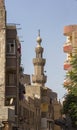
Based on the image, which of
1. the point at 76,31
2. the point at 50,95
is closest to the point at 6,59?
the point at 76,31

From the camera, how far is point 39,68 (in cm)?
11319

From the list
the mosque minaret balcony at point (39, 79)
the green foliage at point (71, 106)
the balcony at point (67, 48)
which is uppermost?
the mosque minaret balcony at point (39, 79)

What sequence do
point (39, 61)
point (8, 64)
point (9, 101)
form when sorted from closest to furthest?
point (9, 101) < point (8, 64) < point (39, 61)

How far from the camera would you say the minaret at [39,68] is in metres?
110

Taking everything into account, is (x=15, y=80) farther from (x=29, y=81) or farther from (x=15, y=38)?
(x=29, y=81)

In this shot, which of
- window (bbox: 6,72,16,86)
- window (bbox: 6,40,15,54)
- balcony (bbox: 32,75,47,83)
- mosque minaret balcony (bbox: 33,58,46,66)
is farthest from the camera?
balcony (bbox: 32,75,47,83)

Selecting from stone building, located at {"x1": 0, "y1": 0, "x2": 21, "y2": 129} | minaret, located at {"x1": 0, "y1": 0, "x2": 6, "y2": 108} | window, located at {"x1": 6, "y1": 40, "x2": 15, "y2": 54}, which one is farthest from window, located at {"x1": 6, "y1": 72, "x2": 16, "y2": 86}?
window, located at {"x1": 6, "y1": 40, "x2": 15, "y2": 54}

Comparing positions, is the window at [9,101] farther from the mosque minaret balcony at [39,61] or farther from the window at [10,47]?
the mosque minaret balcony at [39,61]

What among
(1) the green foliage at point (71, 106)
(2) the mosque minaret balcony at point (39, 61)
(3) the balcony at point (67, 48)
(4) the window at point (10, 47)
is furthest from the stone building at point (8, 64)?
(2) the mosque minaret balcony at point (39, 61)

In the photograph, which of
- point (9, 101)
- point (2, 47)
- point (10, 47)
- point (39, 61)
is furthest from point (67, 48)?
point (39, 61)

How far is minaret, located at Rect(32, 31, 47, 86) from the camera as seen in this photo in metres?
110

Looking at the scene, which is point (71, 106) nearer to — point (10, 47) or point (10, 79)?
point (10, 79)

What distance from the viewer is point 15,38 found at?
50812mm

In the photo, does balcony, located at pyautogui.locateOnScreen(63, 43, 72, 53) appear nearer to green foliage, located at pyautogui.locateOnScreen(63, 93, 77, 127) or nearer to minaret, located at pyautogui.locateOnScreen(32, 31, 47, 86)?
green foliage, located at pyautogui.locateOnScreen(63, 93, 77, 127)
